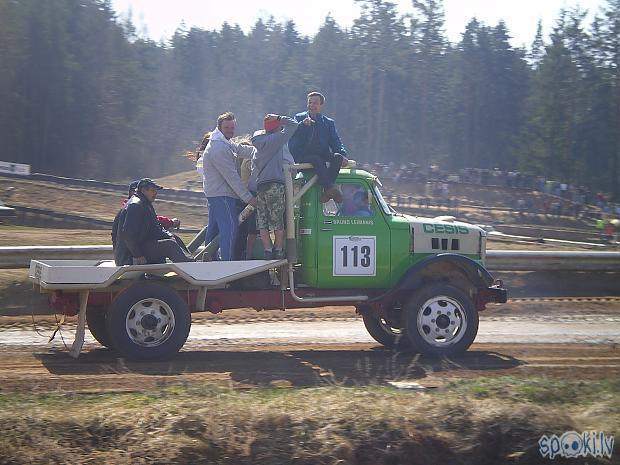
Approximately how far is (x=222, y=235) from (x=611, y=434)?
16.1 feet

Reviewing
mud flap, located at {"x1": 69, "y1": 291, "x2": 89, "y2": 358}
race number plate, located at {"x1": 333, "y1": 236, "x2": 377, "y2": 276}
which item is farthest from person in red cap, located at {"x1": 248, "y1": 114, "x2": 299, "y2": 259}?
mud flap, located at {"x1": 69, "y1": 291, "x2": 89, "y2": 358}

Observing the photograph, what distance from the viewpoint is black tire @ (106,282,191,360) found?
884cm

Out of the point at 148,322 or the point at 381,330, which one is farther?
the point at 381,330

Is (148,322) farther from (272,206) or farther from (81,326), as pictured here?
(272,206)

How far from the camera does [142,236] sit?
929cm

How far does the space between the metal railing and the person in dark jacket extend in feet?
13.9

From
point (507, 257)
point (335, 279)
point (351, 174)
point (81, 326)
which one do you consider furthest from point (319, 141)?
point (507, 257)

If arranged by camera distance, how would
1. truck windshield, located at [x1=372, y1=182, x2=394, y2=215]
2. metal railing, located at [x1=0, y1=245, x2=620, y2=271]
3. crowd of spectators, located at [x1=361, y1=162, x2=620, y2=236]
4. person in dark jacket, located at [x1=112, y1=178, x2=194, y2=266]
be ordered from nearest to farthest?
person in dark jacket, located at [x1=112, y1=178, x2=194, y2=266] → truck windshield, located at [x1=372, y1=182, x2=394, y2=215] → metal railing, located at [x1=0, y1=245, x2=620, y2=271] → crowd of spectators, located at [x1=361, y1=162, x2=620, y2=236]

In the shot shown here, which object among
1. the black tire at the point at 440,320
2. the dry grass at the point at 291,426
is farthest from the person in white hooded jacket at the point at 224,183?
the dry grass at the point at 291,426

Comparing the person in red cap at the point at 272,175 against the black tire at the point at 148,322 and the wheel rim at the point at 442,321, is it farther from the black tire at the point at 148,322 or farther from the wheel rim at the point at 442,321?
the wheel rim at the point at 442,321

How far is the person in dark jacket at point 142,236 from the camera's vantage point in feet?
30.2

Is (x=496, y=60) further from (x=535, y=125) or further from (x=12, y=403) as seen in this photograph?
(x=12, y=403)

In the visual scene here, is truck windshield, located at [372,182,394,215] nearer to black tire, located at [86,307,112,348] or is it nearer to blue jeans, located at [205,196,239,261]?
blue jeans, located at [205,196,239,261]

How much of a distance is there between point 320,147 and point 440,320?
2.41m
